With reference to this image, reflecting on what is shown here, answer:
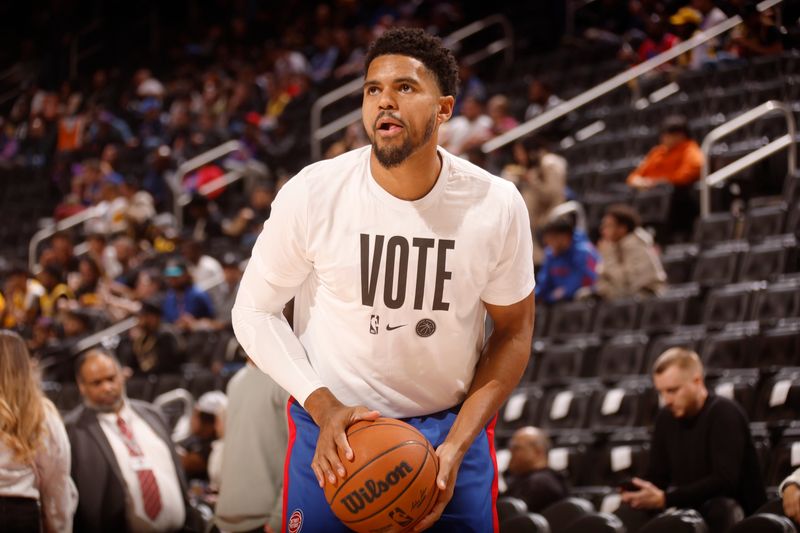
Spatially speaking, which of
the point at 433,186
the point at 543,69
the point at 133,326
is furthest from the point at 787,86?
the point at 433,186

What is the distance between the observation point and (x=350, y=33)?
15.5 m

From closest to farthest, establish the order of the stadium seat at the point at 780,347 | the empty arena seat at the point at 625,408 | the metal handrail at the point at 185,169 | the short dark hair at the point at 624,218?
the stadium seat at the point at 780,347, the empty arena seat at the point at 625,408, the short dark hair at the point at 624,218, the metal handrail at the point at 185,169

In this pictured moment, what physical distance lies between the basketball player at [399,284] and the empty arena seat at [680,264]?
5.25 metres

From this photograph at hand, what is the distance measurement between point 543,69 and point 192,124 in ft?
15.5

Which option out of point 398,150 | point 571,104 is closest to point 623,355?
point 571,104

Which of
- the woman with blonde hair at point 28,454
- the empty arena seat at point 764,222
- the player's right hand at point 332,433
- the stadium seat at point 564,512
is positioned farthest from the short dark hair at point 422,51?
the empty arena seat at point 764,222

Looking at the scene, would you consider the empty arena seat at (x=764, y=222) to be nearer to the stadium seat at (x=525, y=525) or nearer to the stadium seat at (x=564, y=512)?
the stadium seat at (x=564, y=512)

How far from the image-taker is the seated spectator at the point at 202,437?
6926mm

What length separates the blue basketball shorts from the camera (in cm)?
280

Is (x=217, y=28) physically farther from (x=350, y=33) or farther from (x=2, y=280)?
(x=2, y=280)

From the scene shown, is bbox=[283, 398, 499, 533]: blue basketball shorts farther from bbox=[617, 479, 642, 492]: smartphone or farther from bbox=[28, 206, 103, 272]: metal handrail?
bbox=[28, 206, 103, 272]: metal handrail

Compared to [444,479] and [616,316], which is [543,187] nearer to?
[616,316]

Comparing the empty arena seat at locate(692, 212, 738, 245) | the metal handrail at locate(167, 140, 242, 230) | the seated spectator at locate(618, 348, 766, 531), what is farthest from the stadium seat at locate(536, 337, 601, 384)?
the metal handrail at locate(167, 140, 242, 230)

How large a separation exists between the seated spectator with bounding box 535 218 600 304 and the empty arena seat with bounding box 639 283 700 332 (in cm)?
77
